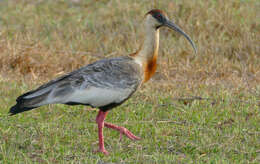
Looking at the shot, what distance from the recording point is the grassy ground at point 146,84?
5.27 meters

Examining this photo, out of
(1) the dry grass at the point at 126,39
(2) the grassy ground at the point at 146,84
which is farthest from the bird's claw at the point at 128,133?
(1) the dry grass at the point at 126,39

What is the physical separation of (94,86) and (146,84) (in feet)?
7.94

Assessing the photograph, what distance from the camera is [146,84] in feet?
24.9

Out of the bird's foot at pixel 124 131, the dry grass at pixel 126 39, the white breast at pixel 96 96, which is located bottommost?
the dry grass at pixel 126 39

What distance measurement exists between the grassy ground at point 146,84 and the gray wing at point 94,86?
0.47m

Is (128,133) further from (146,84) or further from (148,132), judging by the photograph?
(146,84)

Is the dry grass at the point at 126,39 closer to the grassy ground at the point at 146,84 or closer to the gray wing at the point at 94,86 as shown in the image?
the grassy ground at the point at 146,84

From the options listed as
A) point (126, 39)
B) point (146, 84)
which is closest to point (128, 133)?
point (146, 84)

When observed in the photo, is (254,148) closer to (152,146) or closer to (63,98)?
(152,146)

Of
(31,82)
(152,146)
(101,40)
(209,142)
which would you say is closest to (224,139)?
(209,142)

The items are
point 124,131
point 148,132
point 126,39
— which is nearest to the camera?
point 124,131

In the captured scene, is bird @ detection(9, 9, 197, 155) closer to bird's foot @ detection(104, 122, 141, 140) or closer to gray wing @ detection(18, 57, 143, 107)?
gray wing @ detection(18, 57, 143, 107)

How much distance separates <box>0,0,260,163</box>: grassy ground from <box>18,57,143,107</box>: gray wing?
0.47 meters

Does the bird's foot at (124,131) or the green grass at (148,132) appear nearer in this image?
the green grass at (148,132)
